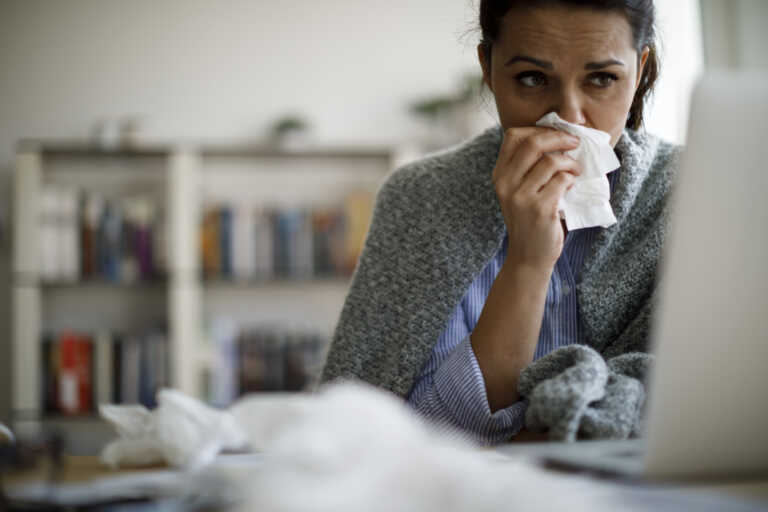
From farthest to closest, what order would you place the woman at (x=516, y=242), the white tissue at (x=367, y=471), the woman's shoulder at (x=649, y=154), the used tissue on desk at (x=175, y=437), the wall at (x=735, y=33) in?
the wall at (x=735, y=33), the woman's shoulder at (x=649, y=154), the woman at (x=516, y=242), the used tissue on desk at (x=175, y=437), the white tissue at (x=367, y=471)

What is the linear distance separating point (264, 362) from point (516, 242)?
200 centimetres

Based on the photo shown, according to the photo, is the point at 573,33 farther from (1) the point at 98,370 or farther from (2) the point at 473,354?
(1) the point at 98,370

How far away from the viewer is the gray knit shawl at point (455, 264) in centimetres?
100

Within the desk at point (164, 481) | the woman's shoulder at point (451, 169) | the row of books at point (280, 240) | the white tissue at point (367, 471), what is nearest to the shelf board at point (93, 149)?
the row of books at point (280, 240)

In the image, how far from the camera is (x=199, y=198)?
9.80 ft

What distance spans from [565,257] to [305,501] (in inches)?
33.8

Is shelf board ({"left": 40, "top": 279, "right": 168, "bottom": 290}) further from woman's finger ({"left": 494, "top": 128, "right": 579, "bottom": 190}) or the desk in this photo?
the desk

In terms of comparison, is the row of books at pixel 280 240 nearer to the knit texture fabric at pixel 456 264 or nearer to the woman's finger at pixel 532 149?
the knit texture fabric at pixel 456 264

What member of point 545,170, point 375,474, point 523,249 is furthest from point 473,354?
point 375,474

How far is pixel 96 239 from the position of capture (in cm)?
272

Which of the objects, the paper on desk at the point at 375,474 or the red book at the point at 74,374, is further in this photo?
the red book at the point at 74,374

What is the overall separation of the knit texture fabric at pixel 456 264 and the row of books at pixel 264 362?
1.73 m

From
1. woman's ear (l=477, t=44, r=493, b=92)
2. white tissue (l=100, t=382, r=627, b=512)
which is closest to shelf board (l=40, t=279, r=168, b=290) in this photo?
woman's ear (l=477, t=44, r=493, b=92)

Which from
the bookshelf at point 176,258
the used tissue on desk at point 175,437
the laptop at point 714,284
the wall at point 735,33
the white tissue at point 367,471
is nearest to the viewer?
the white tissue at point 367,471
